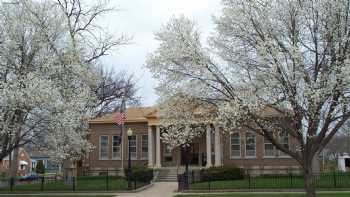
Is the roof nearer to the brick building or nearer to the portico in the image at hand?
the brick building

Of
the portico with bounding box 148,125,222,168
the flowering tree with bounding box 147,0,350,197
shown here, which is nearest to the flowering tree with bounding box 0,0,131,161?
the flowering tree with bounding box 147,0,350,197

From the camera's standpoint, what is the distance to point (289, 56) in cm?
1720

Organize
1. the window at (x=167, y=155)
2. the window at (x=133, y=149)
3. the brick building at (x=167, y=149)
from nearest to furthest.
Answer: the brick building at (x=167, y=149)
the window at (x=167, y=155)
the window at (x=133, y=149)

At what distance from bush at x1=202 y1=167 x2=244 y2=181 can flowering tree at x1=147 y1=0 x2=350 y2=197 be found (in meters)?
13.1

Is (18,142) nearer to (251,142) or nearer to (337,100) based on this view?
(337,100)

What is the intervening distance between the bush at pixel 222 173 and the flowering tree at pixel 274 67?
13.1 metres

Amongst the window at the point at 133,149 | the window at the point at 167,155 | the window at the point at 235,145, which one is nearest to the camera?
the window at the point at 235,145

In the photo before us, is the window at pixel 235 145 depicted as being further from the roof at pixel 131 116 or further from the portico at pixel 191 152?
the roof at pixel 131 116

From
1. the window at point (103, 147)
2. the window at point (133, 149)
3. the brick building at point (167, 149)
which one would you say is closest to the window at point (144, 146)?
the brick building at point (167, 149)

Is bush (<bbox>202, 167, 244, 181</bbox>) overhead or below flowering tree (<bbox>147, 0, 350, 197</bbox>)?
below

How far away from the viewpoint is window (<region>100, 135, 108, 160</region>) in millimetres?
44625

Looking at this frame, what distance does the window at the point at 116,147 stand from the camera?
4409cm

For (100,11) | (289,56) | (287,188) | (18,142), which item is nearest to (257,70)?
(289,56)

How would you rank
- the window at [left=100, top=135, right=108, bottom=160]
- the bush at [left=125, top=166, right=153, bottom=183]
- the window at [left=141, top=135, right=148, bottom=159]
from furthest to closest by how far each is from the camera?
1. the window at [left=100, top=135, right=108, bottom=160]
2. the window at [left=141, top=135, right=148, bottom=159]
3. the bush at [left=125, top=166, right=153, bottom=183]
